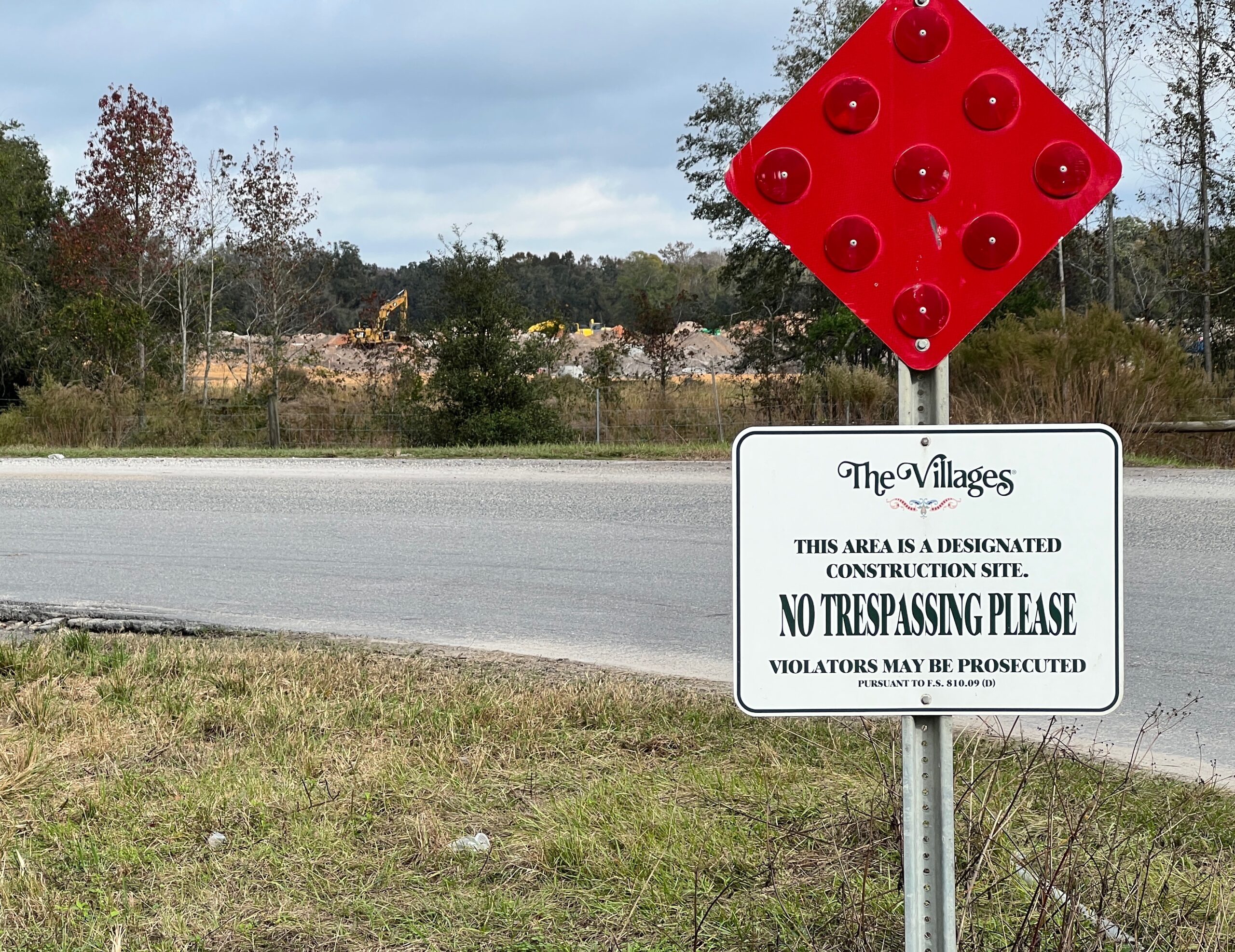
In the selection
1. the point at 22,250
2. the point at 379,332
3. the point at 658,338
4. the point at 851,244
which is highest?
the point at 22,250

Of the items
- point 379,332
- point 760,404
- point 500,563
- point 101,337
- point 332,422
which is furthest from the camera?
point 379,332

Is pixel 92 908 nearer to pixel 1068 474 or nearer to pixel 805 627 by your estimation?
pixel 805 627

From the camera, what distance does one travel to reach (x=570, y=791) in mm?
4207

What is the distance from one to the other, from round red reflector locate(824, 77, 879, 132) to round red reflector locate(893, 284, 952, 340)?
1.07 ft

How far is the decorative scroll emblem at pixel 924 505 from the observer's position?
7.45ft

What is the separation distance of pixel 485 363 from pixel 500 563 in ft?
39.7

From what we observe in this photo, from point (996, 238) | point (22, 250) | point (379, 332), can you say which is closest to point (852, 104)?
point (996, 238)

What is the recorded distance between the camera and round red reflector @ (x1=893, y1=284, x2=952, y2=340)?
7.63ft

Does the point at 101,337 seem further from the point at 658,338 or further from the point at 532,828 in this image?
the point at 532,828

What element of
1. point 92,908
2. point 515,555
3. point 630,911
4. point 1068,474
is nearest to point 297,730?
point 92,908

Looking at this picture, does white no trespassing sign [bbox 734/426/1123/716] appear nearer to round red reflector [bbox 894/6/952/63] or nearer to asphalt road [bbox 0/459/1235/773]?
round red reflector [bbox 894/6/952/63]

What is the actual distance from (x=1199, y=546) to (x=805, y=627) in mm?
8872

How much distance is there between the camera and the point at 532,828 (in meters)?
3.86

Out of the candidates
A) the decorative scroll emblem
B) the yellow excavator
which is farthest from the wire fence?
the decorative scroll emblem
